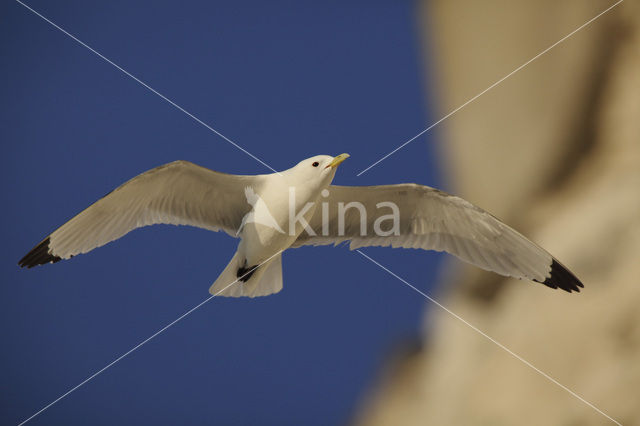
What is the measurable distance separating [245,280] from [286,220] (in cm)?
28

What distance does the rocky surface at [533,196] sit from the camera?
10.6 ft

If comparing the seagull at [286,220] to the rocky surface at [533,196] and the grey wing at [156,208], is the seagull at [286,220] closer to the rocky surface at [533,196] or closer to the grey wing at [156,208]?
the grey wing at [156,208]

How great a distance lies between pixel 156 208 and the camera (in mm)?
2609

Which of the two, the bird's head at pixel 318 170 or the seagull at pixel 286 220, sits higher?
the bird's head at pixel 318 170

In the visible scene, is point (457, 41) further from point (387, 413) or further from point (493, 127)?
point (387, 413)

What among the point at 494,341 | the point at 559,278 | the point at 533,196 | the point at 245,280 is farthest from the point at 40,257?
the point at 533,196

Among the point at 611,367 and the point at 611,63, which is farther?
the point at 611,63

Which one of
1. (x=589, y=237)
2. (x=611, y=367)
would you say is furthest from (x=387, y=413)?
(x=589, y=237)

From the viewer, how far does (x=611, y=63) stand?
343 cm

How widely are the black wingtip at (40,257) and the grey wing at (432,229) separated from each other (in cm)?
89

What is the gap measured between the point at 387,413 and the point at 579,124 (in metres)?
1.69

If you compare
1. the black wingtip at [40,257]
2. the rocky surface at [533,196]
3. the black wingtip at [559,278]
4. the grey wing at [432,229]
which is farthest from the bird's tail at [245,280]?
the rocky surface at [533,196]

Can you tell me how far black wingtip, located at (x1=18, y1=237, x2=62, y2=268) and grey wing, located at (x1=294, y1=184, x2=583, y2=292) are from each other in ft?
2.92

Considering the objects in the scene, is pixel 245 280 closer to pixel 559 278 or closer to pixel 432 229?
pixel 432 229
